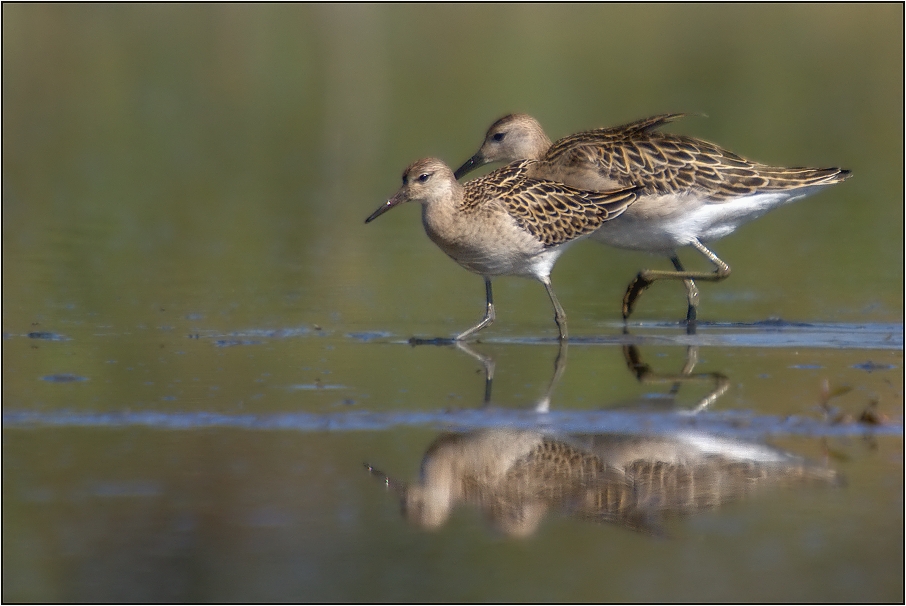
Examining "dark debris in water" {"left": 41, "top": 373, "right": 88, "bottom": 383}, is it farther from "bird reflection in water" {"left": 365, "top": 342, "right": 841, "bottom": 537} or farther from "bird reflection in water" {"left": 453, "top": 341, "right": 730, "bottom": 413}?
"bird reflection in water" {"left": 365, "top": 342, "right": 841, "bottom": 537}

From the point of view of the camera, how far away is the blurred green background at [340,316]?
5082 mm

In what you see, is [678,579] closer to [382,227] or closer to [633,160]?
[633,160]

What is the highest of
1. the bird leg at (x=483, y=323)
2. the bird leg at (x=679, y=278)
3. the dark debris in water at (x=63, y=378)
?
the bird leg at (x=679, y=278)

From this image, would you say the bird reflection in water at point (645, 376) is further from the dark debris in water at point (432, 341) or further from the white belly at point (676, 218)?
the white belly at point (676, 218)

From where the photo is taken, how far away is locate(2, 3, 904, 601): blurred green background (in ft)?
16.7

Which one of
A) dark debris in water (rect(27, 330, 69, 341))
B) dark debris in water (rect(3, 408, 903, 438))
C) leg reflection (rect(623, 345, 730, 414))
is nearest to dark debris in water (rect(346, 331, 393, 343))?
leg reflection (rect(623, 345, 730, 414))

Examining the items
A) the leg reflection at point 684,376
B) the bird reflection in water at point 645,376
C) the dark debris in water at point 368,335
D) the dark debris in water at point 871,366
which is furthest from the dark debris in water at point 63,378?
the dark debris in water at point 871,366

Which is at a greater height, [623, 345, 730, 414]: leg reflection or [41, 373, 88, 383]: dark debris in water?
[623, 345, 730, 414]: leg reflection

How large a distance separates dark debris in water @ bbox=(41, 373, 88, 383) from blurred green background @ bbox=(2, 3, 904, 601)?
0.08m

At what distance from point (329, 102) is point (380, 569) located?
19.3 m

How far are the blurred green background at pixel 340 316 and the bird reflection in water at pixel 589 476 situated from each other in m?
0.14

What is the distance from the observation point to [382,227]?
14945 millimetres

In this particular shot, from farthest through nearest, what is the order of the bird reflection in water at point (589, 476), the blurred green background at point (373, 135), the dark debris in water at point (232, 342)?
1. the blurred green background at point (373, 135)
2. the dark debris in water at point (232, 342)
3. the bird reflection in water at point (589, 476)

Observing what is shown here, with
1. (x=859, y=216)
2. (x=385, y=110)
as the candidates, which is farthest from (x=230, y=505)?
(x=385, y=110)
